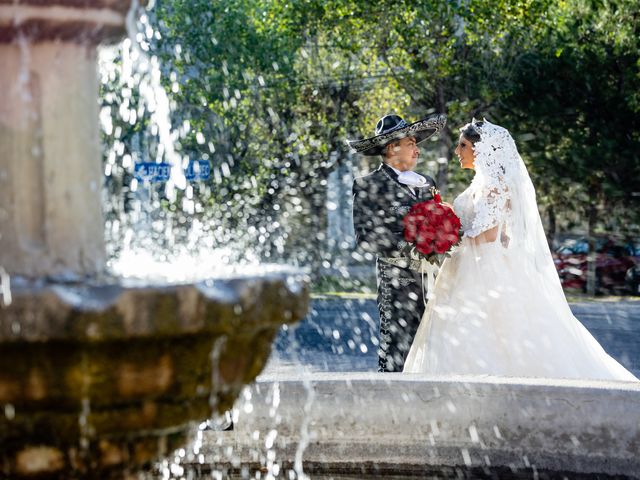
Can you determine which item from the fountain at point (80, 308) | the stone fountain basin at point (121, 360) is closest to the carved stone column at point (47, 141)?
the fountain at point (80, 308)

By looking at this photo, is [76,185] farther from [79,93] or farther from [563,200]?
[563,200]

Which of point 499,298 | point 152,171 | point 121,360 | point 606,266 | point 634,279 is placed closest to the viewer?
point 121,360

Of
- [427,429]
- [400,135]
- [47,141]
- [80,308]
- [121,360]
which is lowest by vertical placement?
[427,429]

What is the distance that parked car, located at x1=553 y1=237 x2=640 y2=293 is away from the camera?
23516 millimetres

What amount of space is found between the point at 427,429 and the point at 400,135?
2586 millimetres

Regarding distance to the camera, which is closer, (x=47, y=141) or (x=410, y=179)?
(x=47, y=141)

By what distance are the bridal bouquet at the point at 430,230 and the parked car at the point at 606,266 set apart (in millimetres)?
17093

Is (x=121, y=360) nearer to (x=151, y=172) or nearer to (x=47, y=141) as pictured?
(x=47, y=141)

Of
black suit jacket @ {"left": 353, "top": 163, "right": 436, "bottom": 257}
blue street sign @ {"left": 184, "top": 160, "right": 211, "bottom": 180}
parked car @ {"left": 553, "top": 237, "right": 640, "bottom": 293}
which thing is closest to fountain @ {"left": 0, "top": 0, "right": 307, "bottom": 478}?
black suit jacket @ {"left": 353, "top": 163, "right": 436, "bottom": 257}

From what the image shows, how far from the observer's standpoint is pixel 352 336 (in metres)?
13.5

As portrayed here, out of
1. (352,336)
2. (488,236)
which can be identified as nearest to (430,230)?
(488,236)

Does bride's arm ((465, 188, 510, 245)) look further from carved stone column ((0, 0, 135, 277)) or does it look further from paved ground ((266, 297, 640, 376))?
carved stone column ((0, 0, 135, 277))

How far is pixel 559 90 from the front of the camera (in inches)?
926

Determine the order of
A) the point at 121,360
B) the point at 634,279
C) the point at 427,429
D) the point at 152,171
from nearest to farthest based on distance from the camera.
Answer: the point at 121,360
the point at 427,429
the point at 152,171
the point at 634,279
